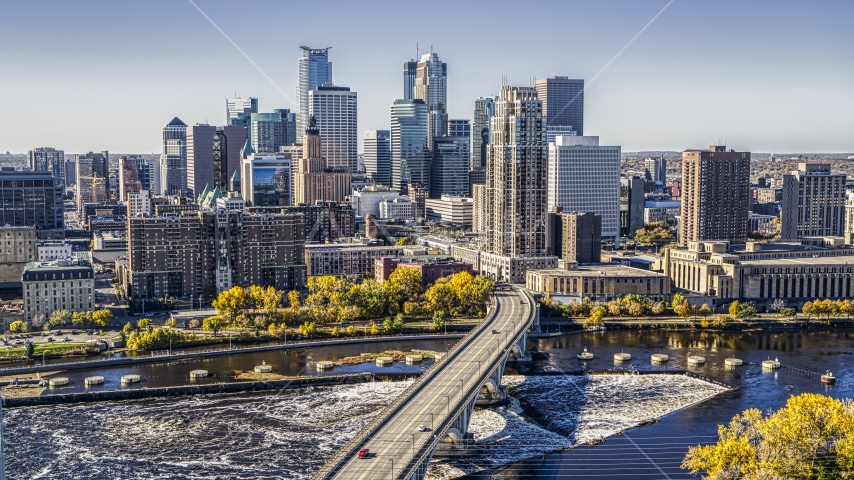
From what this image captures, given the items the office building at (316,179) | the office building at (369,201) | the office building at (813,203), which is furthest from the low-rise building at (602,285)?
the office building at (369,201)

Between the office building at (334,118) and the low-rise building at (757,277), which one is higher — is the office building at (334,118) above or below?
above

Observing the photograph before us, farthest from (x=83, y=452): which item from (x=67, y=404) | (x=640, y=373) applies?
(x=640, y=373)

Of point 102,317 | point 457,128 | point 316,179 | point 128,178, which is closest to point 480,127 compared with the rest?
point 457,128

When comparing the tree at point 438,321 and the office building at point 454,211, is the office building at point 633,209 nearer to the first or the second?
the office building at point 454,211

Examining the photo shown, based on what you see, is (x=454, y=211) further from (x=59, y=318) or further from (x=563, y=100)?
(x=59, y=318)

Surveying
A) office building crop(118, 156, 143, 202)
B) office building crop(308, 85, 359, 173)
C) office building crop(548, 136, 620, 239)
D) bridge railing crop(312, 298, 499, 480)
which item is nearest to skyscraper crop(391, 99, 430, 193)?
office building crop(308, 85, 359, 173)

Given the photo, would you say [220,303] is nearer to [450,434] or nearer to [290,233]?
[290,233]
